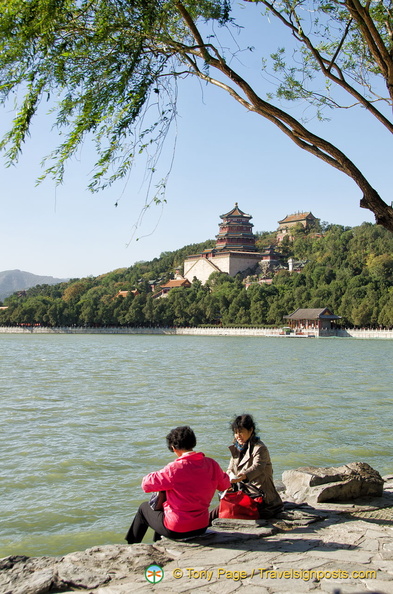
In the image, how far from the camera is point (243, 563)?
355 cm

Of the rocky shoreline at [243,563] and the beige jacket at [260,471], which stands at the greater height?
the beige jacket at [260,471]

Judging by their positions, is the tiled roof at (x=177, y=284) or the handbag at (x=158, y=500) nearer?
the handbag at (x=158, y=500)

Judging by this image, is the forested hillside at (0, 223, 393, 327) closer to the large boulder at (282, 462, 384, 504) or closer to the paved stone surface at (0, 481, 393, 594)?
the large boulder at (282, 462, 384, 504)

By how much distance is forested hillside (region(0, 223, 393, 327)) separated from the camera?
63.4 meters

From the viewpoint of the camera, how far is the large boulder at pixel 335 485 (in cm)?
512

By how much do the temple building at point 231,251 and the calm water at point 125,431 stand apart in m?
63.1

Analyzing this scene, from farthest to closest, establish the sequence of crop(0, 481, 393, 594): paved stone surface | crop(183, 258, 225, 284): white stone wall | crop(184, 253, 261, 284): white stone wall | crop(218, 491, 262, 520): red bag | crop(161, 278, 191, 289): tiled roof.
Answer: crop(183, 258, 225, 284): white stone wall
crop(161, 278, 191, 289): tiled roof
crop(184, 253, 261, 284): white stone wall
crop(218, 491, 262, 520): red bag
crop(0, 481, 393, 594): paved stone surface

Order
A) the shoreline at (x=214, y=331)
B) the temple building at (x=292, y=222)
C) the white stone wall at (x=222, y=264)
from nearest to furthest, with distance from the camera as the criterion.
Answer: the shoreline at (x=214, y=331), the white stone wall at (x=222, y=264), the temple building at (x=292, y=222)

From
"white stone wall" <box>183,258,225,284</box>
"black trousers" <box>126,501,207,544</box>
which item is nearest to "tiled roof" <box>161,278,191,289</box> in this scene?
"white stone wall" <box>183,258,225,284</box>

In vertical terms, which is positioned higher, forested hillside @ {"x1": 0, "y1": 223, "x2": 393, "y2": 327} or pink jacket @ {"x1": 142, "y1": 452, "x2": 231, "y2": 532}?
forested hillside @ {"x1": 0, "y1": 223, "x2": 393, "y2": 327}

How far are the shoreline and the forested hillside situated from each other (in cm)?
88

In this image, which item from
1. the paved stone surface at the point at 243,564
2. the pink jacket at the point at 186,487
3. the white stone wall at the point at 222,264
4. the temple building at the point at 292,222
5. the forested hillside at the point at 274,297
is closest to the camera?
the paved stone surface at the point at 243,564

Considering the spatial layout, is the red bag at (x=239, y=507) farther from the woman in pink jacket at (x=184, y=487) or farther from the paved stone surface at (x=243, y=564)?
the woman in pink jacket at (x=184, y=487)

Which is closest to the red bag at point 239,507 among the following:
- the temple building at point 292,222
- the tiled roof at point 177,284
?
the tiled roof at point 177,284
